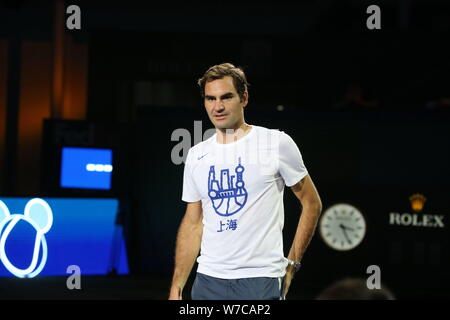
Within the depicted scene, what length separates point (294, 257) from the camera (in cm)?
349

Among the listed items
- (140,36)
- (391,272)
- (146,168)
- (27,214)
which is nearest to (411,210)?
(391,272)

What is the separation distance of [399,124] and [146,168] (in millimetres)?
2956

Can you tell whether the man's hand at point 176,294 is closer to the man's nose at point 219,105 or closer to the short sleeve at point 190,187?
the short sleeve at point 190,187

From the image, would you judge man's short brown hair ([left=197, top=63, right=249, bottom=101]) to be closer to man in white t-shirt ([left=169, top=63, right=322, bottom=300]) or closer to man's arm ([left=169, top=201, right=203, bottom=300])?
man in white t-shirt ([left=169, top=63, right=322, bottom=300])

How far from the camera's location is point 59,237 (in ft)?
24.7

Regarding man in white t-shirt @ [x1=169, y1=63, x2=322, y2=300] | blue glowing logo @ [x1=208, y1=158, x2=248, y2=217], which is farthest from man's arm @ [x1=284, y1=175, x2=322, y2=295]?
blue glowing logo @ [x1=208, y1=158, x2=248, y2=217]

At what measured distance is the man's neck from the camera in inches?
137

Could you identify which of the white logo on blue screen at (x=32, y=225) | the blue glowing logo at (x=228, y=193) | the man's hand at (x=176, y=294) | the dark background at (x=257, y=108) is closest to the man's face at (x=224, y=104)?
the blue glowing logo at (x=228, y=193)

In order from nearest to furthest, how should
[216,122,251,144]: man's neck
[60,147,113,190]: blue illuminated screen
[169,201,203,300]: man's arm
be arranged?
[216,122,251,144]: man's neck
[169,201,203,300]: man's arm
[60,147,113,190]: blue illuminated screen

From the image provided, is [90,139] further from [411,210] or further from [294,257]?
[294,257]

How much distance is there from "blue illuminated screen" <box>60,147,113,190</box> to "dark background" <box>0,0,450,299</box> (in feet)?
0.42

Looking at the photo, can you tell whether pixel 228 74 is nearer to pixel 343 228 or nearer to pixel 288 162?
pixel 288 162

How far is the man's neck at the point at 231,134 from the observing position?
11.4ft

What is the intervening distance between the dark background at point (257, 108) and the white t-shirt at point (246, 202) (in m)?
3.76
